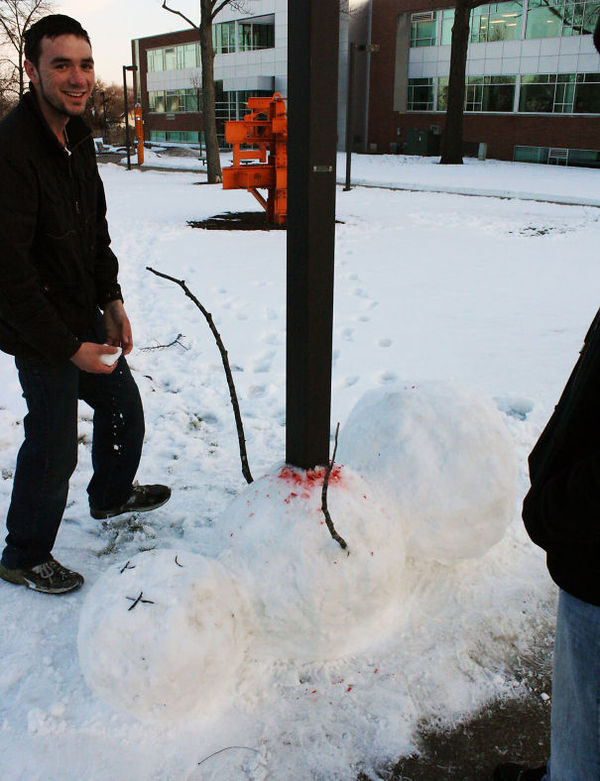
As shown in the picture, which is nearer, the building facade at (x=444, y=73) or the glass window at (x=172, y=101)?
the building facade at (x=444, y=73)

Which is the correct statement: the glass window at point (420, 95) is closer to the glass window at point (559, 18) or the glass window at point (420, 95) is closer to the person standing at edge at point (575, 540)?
the glass window at point (559, 18)

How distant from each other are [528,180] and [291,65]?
2168cm

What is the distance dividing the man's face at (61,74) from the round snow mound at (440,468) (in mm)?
1695

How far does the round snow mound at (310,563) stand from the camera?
7.22ft

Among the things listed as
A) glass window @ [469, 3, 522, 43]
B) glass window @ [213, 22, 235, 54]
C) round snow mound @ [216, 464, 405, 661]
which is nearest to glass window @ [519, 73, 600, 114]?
glass window @ [469, 3, 522, 43]

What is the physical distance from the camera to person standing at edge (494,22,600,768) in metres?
1.29

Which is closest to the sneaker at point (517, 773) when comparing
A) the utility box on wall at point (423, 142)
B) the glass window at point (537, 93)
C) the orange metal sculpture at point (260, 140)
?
the orange metal sculpture at point (260, 140)

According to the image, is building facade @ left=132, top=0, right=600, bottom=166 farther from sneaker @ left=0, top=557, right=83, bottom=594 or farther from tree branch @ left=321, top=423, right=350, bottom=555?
tree branch @ left=321, top=423, right=350, bottom=555

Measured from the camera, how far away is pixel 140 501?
3.38 meters

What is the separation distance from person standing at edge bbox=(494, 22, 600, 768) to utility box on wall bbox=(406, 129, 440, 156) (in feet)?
112

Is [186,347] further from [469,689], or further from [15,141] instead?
[469,689]

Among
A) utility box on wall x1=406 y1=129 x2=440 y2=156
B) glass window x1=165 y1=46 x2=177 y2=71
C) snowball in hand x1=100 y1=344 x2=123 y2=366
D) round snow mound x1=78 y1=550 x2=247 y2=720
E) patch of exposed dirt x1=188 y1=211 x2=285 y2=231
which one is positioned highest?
glass window x1=165 y1=46 x2=177 y2=71

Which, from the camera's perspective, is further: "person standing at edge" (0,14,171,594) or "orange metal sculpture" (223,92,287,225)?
"orange metal sculpture" (223,92,287,225)

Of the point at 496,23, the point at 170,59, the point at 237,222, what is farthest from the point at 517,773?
the point at 170,59
